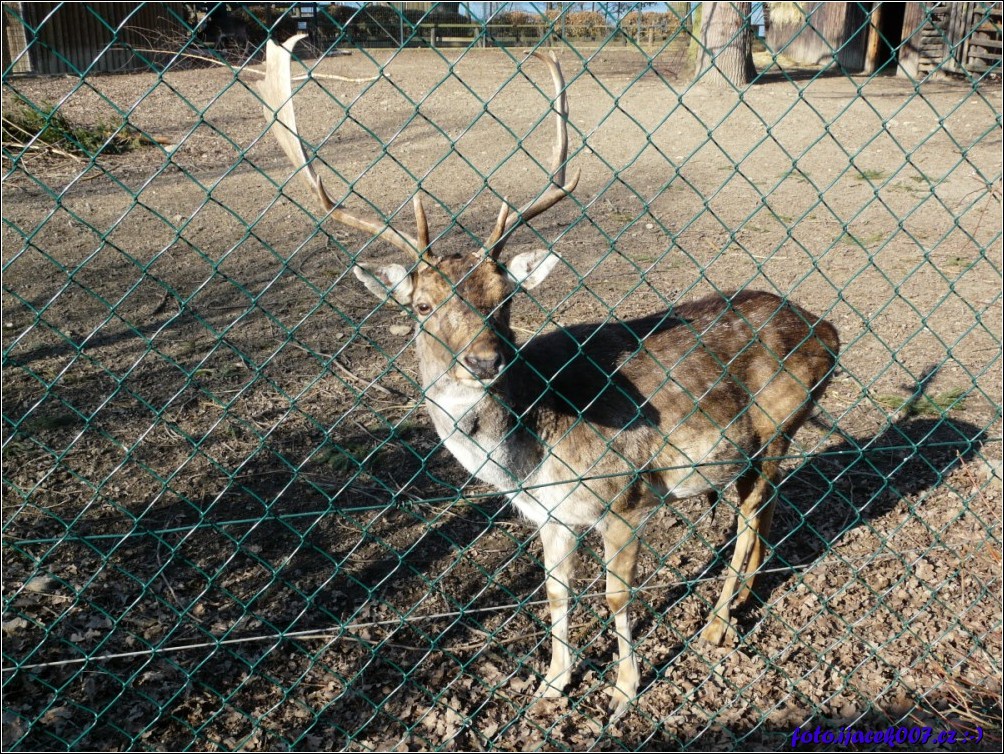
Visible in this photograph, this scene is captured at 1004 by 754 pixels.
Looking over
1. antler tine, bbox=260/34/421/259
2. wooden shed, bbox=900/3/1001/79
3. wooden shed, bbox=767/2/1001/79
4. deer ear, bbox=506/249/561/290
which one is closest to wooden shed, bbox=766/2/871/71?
wooden shed, bbox=767/2/1001/79

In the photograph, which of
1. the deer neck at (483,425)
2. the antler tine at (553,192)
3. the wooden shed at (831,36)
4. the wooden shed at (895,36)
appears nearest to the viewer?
the antler tine at (553,192)

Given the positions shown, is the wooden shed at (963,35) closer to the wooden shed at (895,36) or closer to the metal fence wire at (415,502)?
the wooden shed at (895,36)

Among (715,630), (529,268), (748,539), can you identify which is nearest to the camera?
(529,268)

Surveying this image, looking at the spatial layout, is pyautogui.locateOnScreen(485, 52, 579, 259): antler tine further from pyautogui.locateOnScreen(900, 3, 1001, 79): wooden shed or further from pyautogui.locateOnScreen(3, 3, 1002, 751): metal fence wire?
pyautogui.locateOnScreen(900, 3, 1001, 79): wooden shed

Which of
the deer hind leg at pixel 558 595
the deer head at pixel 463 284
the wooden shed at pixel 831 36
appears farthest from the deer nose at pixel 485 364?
the wooden shed at pixel 831 36

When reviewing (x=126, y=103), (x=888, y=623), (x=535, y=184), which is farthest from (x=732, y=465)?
(x=126, y=103)

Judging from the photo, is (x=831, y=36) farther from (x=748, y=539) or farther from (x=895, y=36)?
(x=748, y=539)

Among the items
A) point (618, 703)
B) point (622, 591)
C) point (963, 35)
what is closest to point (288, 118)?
point (622, 591)

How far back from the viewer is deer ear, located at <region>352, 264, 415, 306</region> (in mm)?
3338

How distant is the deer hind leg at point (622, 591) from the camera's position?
12.3ft

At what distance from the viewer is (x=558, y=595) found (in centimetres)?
399

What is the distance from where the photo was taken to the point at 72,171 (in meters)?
10.8

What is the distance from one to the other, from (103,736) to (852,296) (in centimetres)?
644

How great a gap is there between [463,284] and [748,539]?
2000 mm
